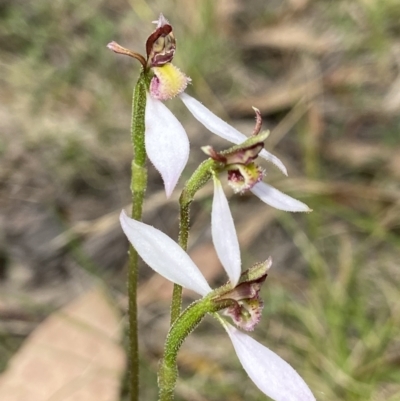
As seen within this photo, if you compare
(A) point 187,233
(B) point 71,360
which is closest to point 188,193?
(A) point 187,233

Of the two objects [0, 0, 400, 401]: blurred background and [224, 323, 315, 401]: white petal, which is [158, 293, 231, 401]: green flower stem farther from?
[0, 0, 400, 401]: blurred background

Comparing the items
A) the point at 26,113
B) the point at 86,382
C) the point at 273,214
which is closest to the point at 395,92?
the point at 273,214

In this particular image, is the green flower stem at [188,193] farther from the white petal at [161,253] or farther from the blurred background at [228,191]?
the blurred background at [228,191]

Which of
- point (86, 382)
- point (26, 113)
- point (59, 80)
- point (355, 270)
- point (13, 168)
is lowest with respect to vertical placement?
point (86, 382)

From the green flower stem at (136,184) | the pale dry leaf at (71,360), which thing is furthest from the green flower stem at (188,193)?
the pale dry leaf at (71,360)

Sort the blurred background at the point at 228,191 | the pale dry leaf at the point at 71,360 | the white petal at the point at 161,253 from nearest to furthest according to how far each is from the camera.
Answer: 1. the white petal at the point at 161,253
2. the pale dry leaf at the point at 71,360
3. the blurred background at the point at 228,191

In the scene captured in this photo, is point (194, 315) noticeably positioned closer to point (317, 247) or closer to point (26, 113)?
point (317, 247)

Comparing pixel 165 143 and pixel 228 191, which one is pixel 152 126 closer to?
pixel 165 143
